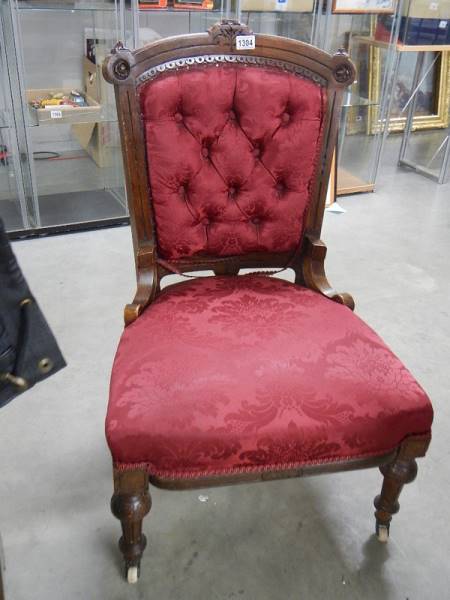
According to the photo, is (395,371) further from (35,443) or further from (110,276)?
(110,276)

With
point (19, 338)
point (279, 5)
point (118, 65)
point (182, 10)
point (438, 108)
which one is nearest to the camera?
point (19, 338)

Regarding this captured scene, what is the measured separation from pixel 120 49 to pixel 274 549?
1112 millimetres

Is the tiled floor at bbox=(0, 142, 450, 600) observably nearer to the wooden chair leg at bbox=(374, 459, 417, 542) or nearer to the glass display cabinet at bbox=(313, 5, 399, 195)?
the wooden chair leg at bbox=(374, 459, 417, 542)

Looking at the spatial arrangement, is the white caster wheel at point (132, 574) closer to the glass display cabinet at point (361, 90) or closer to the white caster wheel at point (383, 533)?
the white caster wheel at point (383, 533)

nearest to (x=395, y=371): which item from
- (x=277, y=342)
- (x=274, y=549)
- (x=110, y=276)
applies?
(x=277, y=342)

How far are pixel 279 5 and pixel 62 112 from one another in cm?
125

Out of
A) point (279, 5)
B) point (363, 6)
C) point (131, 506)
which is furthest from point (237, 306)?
point (363, 6)

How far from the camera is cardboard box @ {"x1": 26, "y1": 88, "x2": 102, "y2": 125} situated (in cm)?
255

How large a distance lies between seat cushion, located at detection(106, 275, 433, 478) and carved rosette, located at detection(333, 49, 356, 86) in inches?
21.7

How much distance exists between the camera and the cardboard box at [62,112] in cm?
255

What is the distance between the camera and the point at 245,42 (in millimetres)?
1194

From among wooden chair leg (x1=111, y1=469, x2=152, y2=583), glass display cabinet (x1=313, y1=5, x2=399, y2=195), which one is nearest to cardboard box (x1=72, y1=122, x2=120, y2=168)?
glass display cabinet (x1=313, y1=5, x2=399, y2=195)

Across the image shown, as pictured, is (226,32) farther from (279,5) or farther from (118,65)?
(279,5)

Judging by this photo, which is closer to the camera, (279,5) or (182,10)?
(182,10)
